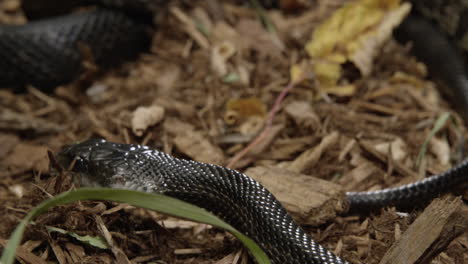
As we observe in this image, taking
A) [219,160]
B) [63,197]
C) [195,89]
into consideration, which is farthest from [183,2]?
[63,197]

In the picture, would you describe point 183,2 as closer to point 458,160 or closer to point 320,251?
point 458,160

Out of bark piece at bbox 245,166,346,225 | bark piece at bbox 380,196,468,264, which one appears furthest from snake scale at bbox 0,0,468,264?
bark piece at bbox 380,196,468,264

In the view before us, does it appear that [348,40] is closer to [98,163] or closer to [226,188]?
[226,188]

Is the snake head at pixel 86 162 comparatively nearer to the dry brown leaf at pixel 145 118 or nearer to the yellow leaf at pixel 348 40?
the dry brown leaf at pixel 145 118

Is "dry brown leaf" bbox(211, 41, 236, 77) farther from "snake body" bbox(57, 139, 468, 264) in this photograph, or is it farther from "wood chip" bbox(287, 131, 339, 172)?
"snake body" bbox(57, 139, 468, 264)

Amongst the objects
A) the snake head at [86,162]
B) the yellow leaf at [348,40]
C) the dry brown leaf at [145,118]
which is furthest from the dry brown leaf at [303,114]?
the snake head at [86,162]
